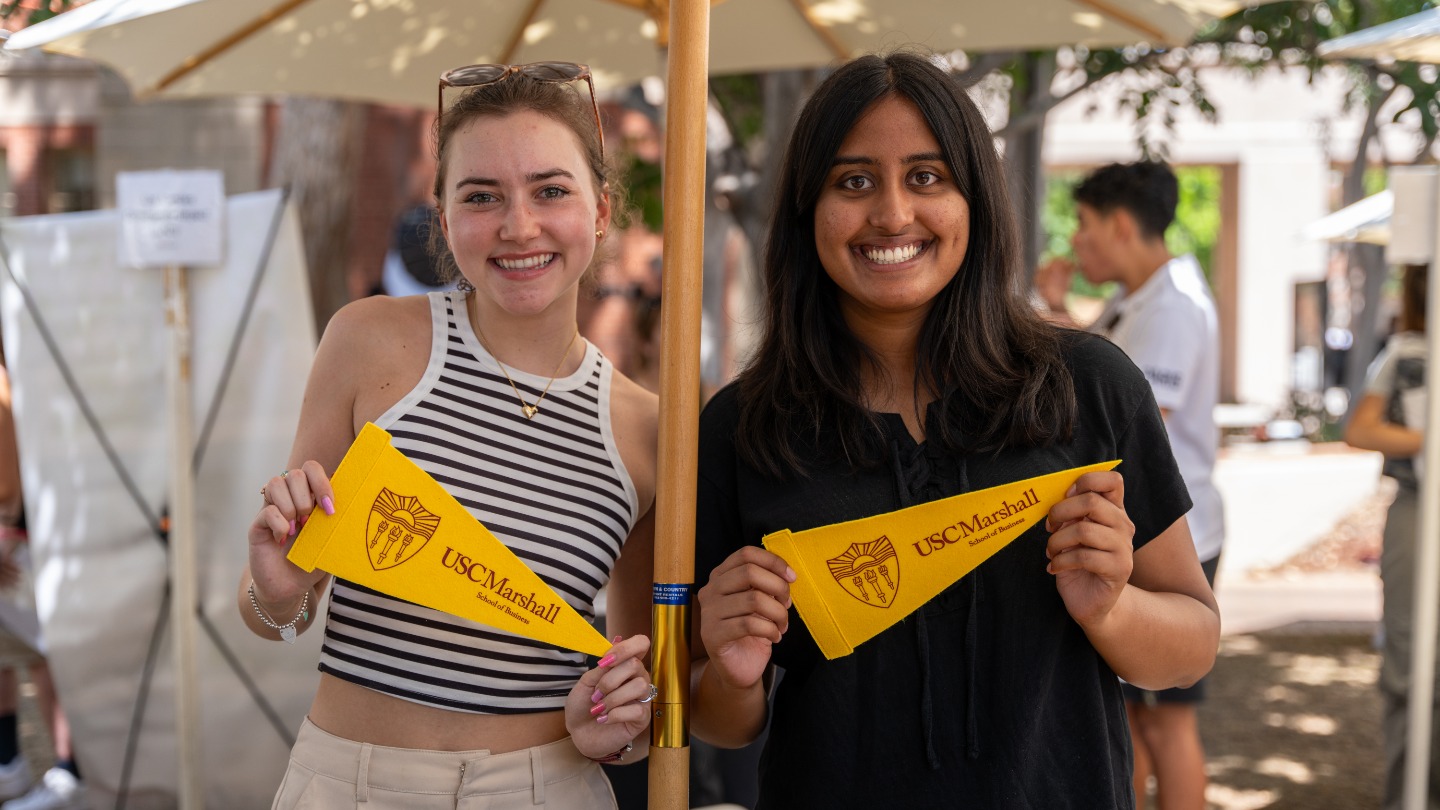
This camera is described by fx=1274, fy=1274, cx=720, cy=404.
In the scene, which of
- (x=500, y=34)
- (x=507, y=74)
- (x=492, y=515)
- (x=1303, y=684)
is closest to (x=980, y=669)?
(x=492, y=515)

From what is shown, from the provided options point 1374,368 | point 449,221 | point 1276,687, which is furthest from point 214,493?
point 1276,687

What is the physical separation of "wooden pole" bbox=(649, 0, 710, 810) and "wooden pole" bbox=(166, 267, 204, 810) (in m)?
2.85

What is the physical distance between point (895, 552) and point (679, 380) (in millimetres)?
358

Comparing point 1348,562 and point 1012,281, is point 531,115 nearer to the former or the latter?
point 1012,281

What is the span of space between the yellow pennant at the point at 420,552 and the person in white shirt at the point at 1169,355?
2.63 m

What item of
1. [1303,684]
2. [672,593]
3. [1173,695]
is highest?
[672,593]

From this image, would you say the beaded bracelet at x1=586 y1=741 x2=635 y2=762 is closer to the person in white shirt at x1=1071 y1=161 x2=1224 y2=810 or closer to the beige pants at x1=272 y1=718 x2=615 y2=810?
the beige pants at x1=272 y1=718 x2=615 y2=810

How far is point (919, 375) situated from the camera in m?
1.76

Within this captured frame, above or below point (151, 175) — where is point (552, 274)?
below

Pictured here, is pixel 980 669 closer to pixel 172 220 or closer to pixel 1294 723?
pixel 172 220

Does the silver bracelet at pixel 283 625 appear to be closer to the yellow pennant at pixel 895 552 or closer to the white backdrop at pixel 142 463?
the yellow pennant at pixel 895 552

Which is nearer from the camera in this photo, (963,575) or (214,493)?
(963,575)

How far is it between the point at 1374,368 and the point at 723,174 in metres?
3.02

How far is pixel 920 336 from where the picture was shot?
70.1 inches
